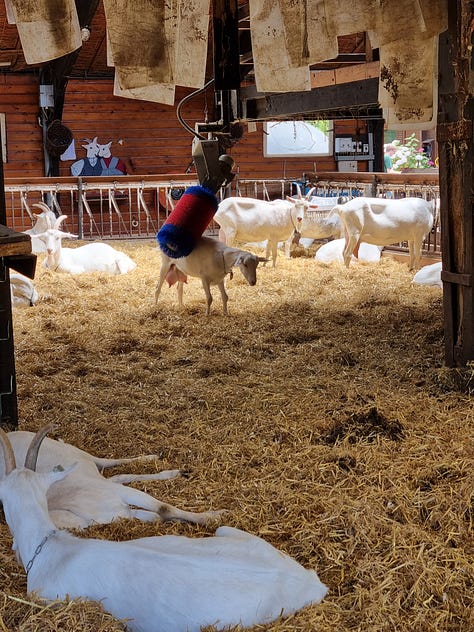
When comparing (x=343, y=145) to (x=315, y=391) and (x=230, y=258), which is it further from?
(x=315, y=391)

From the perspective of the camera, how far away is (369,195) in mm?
13477

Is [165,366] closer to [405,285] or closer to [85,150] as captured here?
[405,285]

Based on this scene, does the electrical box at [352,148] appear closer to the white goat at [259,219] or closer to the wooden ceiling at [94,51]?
the wooden ceiling at [94,51]

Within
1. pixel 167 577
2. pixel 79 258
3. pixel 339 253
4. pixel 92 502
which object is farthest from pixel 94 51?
pixel 167 577

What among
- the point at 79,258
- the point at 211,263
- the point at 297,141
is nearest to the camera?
the point at 211,263

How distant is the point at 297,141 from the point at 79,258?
31.2ft

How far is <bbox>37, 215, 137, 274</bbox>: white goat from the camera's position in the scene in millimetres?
11258

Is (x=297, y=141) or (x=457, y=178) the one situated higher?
(x=297, y=141)

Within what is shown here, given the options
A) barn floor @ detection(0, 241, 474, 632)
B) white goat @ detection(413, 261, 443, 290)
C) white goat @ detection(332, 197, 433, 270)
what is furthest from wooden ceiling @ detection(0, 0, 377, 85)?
barn floor @ detection(0, 241, 474, 632)

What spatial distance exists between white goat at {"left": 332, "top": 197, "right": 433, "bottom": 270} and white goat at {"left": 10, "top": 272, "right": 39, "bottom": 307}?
4696 millimetres

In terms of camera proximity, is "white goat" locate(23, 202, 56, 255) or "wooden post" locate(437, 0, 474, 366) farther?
A: "white goat" locate(23, 202, 56, 255)

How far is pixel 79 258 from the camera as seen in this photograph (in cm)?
1177

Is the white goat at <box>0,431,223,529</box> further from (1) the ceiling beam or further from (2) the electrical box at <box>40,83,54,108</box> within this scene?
(2) the electrical box at <box>40,83,54,108</box>

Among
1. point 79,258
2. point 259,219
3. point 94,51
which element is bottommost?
point 79,258
